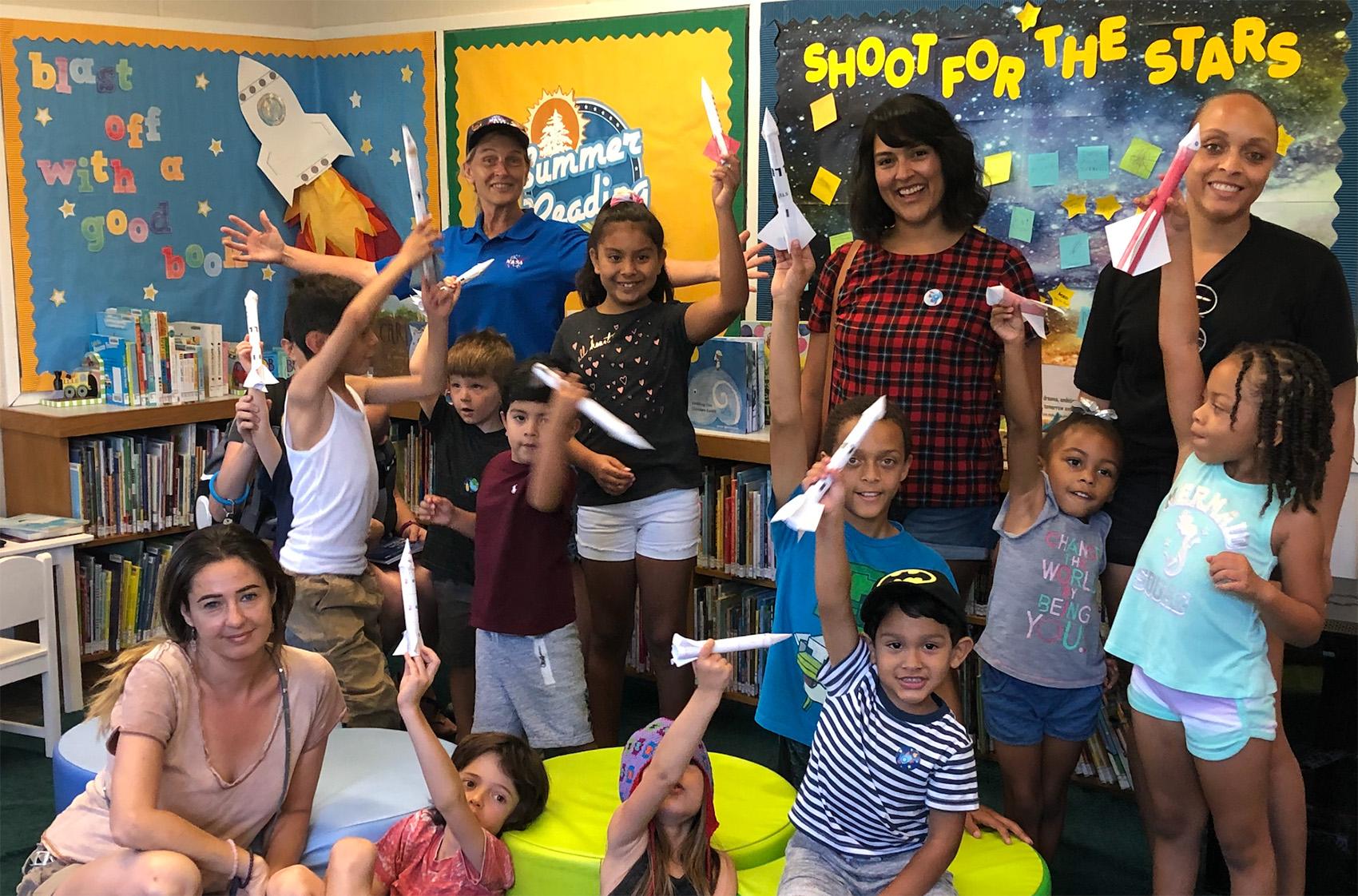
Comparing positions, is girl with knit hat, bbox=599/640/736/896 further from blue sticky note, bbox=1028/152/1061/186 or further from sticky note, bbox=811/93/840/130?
sticky note, bbox=811/93/840/130

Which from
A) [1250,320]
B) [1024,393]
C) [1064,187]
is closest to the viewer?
[1250,320]

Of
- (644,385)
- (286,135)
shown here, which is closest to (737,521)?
(644,385)

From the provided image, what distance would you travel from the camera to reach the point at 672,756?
214 cm

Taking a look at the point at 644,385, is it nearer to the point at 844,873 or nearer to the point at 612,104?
the point at 844,873

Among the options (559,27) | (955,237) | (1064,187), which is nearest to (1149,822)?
(955,237)

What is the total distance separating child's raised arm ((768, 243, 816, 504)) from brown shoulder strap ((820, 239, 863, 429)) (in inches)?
6.4

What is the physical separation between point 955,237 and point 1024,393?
0.35 meters

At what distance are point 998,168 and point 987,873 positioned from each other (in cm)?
207

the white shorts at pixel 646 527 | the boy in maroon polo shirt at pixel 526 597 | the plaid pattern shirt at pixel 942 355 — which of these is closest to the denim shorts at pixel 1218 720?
the plaid pattern shirt at pixel 942 355

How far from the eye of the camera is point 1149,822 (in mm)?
2480

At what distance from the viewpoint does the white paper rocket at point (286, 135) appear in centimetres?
498

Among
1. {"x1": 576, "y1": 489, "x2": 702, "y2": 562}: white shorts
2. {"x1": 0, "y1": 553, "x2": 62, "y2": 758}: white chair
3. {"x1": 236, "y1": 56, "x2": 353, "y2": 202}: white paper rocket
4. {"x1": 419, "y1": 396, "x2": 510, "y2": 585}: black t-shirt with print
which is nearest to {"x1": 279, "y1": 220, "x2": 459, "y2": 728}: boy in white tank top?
{"x1": 419, "y1": 396, "x2": 510, "y2": 585}: black t-shirt with print

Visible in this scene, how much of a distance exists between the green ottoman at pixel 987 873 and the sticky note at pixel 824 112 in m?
2.27

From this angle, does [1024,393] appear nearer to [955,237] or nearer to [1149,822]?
[955,237]
